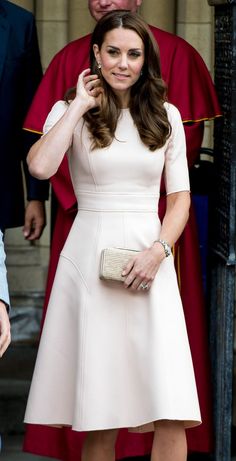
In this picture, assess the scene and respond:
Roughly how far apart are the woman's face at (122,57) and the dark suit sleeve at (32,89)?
A: 115 cm

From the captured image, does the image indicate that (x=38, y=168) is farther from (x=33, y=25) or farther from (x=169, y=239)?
(x=33, y=25)

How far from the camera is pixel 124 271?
18.7ft

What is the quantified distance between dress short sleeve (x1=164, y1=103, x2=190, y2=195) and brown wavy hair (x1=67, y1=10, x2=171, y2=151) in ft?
0.16

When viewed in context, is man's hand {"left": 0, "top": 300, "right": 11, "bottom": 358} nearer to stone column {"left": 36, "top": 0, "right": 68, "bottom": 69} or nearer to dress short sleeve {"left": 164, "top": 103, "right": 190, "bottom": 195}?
dress short sleeve {"left": 164, "top": 103, "right": 190, "bottom": 195}

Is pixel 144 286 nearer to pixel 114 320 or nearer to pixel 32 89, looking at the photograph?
pixel 114 320

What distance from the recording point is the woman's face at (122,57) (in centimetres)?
578

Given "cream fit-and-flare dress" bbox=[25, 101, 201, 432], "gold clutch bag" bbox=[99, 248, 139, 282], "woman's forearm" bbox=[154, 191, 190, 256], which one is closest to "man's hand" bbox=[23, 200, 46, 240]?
"cream fit-and-flare dress" bbox=[25, 101, 201, 432]


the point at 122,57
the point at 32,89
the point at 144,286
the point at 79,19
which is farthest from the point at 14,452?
the point at 79,19

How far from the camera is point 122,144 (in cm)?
583

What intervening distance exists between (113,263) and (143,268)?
0.11 m

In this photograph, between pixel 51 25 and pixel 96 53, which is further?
pixel 51 25

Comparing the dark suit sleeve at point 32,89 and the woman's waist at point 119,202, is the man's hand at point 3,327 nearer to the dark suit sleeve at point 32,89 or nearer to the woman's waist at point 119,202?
the woman's waist at point 119,202

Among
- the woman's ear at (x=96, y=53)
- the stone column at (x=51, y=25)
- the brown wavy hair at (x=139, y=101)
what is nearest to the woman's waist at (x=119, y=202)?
the brown wavy hair at (x=139, y=101)

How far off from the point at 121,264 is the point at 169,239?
0.23 meters
